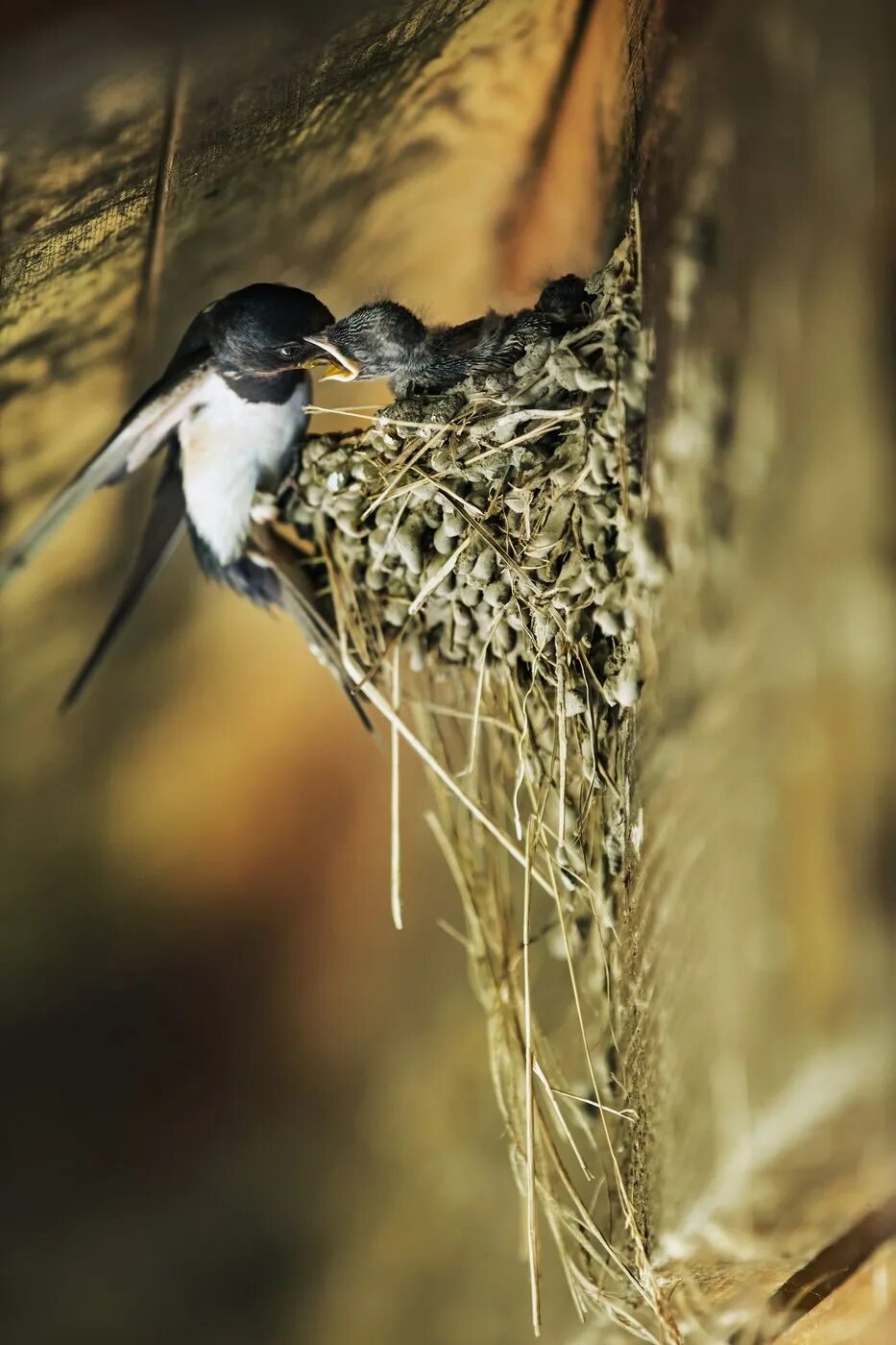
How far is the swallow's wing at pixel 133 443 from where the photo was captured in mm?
1008

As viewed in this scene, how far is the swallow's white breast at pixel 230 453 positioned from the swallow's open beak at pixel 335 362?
2.5 inches

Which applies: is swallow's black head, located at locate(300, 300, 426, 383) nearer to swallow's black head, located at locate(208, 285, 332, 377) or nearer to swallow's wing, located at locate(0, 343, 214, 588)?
swallow's black head, located at locate(208, 285, 332, 377)

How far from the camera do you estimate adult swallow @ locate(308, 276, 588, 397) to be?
88 cm

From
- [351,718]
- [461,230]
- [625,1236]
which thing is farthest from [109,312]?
[625,1236]

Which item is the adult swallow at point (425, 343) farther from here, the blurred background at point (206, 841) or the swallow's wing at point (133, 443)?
the swallow's wing at point (133, 443)

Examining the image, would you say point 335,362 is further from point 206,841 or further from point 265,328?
point 206,841

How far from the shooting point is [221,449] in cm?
102

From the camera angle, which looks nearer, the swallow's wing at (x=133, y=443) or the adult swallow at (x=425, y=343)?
the adult swallow at (x=425, y=343)

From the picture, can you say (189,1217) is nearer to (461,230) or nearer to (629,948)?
(629,948)

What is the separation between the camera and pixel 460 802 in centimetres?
103

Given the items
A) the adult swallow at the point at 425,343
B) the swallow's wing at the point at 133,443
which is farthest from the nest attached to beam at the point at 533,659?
the swallow's wing at the point at 133,443

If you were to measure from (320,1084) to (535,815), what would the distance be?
379 mm

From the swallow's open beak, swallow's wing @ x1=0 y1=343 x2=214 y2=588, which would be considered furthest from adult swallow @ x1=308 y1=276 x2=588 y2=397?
swallow's wing @ x1=0 y1=343 x2=214 y2=588

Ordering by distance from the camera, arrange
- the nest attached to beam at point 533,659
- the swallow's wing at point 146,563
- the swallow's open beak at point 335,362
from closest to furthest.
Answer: the nest attached to beam at point 533,659
the swallow's open beak at point 335,362
the swallow's wing at point 146,563
